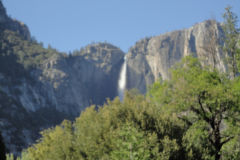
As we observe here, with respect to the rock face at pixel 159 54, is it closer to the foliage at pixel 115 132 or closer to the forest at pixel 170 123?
the forest at pixel 170 123

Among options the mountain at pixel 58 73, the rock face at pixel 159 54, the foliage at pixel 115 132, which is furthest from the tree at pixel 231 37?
the rock face at pixel 159 54

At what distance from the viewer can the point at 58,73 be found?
512 feet

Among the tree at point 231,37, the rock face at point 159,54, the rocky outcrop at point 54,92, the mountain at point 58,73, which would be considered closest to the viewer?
the tree at point 231,37

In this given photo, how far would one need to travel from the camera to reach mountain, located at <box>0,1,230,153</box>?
11512 cm

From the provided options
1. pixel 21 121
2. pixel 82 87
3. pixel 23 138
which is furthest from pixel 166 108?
pixel 82 87

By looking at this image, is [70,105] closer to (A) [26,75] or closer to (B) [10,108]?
(A) [26,75]

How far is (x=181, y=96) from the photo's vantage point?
19.9 m

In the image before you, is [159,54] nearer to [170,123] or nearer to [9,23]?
[9,23]

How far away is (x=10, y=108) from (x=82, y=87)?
7150 centimetres

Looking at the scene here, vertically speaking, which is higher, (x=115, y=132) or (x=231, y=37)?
(x=231, y=37)

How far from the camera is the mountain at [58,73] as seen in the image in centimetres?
11512

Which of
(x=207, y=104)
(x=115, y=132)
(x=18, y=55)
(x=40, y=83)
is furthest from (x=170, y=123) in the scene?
(x=18, y=55)

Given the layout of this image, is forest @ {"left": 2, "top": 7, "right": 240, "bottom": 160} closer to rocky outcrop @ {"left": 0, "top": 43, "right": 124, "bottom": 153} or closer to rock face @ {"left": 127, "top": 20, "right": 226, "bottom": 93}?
rocky outcrop @ {"left": 0, "top": 43, "right": 124, "bottom": 153}

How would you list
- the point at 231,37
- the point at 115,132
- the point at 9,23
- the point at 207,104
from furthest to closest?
1. the point at 9,23
2. the point at 231,37
3. the point at 207,104
4. the point at 115,132
